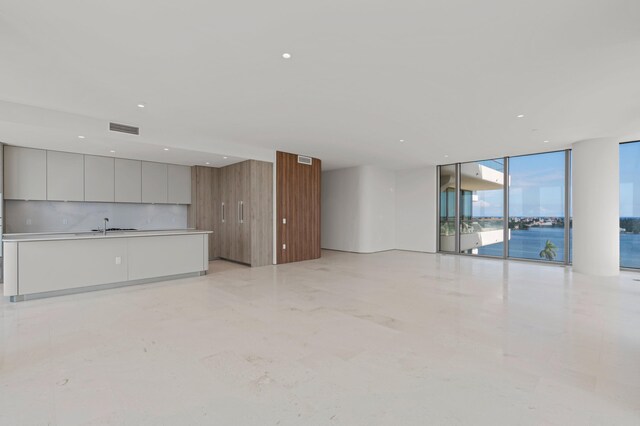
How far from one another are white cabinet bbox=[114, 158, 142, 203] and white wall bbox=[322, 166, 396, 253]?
6.16 metres

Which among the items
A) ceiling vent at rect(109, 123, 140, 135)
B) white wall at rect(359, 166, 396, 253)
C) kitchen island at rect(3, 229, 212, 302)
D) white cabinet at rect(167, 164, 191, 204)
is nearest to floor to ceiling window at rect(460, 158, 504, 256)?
white wall at rect(359, 166, 396, 253)

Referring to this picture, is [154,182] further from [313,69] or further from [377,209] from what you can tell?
[377,209]

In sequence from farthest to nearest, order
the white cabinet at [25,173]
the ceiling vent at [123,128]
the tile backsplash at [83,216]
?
the tile backsplash at [83,216], the white cabinet at [25,173], the ceiling vent at [123,128]

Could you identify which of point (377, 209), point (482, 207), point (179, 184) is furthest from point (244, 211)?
point (482, 207)

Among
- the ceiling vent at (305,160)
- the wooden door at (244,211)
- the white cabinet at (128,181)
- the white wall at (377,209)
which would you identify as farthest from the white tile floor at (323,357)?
the white wall at (377,209)

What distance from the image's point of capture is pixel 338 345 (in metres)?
3.07

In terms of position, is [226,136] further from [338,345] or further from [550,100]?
[550,100]

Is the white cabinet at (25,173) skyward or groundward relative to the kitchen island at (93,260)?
skyward

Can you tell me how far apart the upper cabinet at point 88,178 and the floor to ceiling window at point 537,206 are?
9.26 meters

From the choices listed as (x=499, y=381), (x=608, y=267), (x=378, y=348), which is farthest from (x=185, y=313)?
(x=608, y=267)

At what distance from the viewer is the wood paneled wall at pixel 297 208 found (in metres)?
7.97

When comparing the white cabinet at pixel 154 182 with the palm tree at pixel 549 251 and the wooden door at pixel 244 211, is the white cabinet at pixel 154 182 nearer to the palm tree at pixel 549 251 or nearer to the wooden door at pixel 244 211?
the wooden door at pixel 244 211

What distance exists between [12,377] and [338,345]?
275cm

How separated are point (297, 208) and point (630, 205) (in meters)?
7.97
